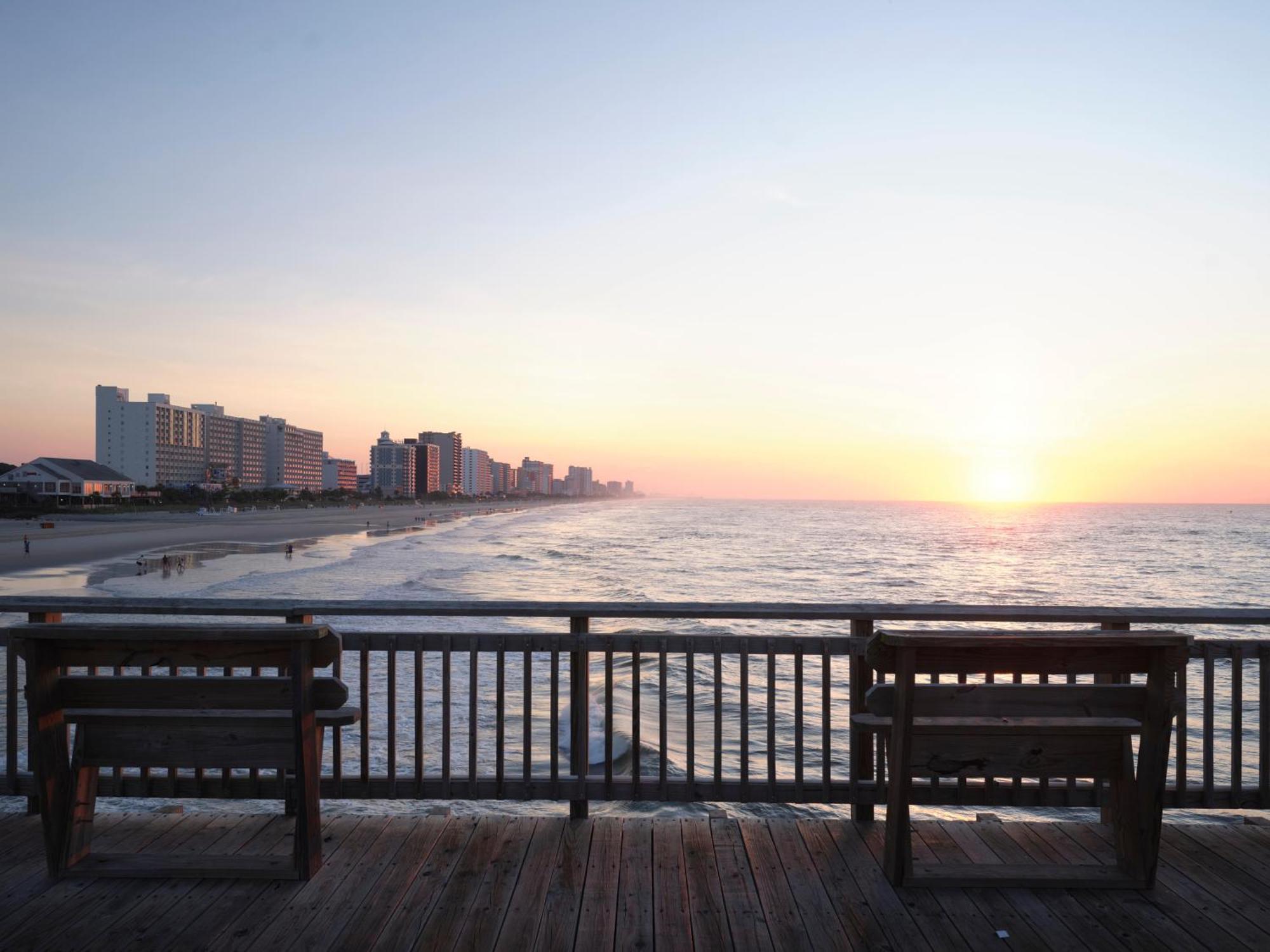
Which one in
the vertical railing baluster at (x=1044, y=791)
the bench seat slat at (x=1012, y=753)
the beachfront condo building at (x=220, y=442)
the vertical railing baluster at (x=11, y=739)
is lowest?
the vertical railing baluster at (x=1044, y=791)

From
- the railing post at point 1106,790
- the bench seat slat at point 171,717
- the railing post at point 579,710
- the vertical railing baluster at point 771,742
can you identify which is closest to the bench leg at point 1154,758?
the railing post at point 1106,790

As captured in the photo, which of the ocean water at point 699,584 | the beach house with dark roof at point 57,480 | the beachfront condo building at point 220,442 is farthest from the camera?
the beachfront condo building at point 220,442

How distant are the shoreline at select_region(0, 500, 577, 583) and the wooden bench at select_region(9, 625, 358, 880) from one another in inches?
1292

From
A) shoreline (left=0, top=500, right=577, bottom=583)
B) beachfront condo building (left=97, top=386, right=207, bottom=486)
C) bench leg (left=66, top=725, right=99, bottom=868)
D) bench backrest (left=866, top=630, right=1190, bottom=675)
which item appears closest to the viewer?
bench backrest (left=866, top=630, right=1190, bottom=675)

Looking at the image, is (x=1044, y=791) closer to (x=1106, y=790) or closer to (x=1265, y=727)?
→ (x=1106, y=790)

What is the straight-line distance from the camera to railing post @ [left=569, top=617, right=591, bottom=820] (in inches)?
139

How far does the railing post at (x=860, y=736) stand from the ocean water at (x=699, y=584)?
1.91 metres

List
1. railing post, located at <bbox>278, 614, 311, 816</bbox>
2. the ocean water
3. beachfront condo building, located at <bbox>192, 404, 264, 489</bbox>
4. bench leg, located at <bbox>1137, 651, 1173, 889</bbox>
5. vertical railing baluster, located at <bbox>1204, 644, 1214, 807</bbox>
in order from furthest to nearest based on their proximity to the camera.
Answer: beachfront condo building, located at <bbox>192, 404, 264, 489</bbox>, the ocean water, railing post, located at <bbox>278, 614, 311, 816</bbox>, vertical railing baluster, located at <bbox>1204, 644, 1214, 807</bbox>, bench leg, located at <bbox>1137, 651, 1173, 889</bbox>

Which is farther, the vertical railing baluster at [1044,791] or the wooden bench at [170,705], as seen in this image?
the vertical railing baluster at [1044,791]

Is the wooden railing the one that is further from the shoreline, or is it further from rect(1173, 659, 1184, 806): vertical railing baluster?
the shoreline

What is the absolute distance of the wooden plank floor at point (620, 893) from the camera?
260cm

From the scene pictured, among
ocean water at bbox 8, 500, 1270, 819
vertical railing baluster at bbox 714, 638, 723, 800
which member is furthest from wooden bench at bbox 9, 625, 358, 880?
ocean water at bbox 8, 500, 1270, 819

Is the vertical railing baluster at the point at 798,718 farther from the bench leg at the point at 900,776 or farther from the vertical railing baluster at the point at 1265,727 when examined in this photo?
the vertical railing baluster at the point at 1265,727

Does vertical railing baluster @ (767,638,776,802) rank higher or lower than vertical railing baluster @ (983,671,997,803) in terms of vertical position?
higher
